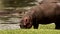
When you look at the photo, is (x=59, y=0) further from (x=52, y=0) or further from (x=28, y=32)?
(x=28, y=32)

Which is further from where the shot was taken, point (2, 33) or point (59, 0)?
point (59, 0)

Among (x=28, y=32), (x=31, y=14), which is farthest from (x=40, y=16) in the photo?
(x=28, y=32)

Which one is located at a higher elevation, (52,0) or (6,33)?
(52,0)

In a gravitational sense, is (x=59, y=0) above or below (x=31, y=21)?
above

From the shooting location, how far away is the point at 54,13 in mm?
12312

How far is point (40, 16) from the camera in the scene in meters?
12.4

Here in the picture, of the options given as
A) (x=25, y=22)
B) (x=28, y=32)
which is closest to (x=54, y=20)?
(x=25, y=22)

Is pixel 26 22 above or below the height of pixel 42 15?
below

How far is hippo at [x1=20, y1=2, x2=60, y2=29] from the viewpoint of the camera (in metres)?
12.3

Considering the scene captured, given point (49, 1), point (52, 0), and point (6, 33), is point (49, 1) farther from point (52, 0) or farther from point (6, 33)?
point (6, 33)

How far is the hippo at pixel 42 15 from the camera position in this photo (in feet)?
40.2

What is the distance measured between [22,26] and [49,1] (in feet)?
5.17

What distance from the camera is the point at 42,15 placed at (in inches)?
488

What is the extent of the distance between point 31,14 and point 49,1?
0.95m
